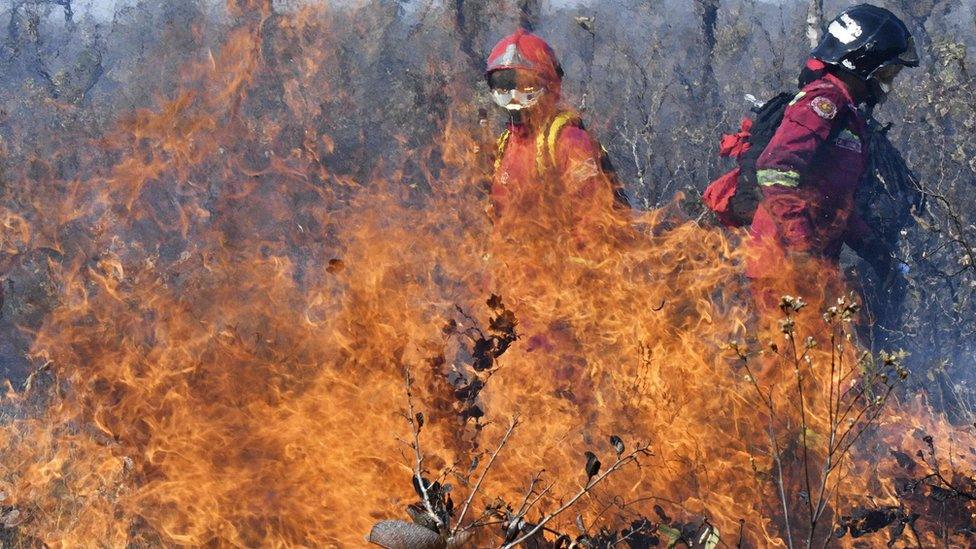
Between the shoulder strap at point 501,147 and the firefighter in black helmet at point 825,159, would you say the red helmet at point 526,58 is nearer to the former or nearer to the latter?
the shoulder strap at point 501,147

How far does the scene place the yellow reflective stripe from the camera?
568 cm

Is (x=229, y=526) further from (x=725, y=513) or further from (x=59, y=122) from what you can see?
(x=59, y=122)

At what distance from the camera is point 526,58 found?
20.0 ft

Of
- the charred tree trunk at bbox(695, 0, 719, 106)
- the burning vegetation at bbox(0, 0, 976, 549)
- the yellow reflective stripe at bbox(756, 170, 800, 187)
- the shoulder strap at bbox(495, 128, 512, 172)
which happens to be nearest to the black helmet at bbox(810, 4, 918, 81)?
the yellow reflective stripe at bbox(756, 170, 800, 187)

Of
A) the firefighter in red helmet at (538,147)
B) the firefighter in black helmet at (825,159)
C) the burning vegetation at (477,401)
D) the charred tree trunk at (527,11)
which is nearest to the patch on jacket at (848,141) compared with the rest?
the firefighter in black helmet at (825,159)

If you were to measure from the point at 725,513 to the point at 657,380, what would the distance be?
0.85 metres

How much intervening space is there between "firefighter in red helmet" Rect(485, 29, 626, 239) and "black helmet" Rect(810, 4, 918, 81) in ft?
5.29

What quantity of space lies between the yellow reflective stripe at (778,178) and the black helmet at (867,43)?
0.82 m

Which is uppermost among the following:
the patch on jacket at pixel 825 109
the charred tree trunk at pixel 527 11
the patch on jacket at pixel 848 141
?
the patch on jacket at pixel 825 109

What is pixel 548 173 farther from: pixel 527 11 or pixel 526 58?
pixel 527 11

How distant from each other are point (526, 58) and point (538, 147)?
610 millimetres

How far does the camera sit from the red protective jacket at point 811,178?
5691 mm

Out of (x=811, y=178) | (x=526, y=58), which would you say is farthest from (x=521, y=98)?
(x=811, y=178)

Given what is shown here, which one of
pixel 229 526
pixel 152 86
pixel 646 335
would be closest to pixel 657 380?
pixel 646 335
